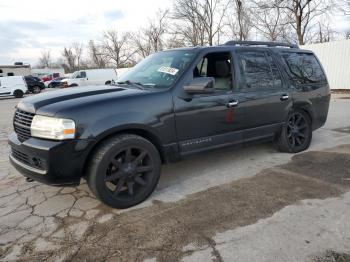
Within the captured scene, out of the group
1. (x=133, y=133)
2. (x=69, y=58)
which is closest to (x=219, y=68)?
(x=133, y=133)

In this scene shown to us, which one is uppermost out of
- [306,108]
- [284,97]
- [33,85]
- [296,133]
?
[33,85]

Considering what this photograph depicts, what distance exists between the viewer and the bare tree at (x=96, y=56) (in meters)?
66.8

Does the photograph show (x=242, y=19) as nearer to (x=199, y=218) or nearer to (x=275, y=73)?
(x=275, y=73)

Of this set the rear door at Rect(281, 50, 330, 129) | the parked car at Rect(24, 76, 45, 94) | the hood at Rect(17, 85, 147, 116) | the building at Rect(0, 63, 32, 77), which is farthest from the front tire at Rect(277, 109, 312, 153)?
the building at Rect(0, 63, 32, 77)

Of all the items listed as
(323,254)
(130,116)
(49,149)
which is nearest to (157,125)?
(130,116)

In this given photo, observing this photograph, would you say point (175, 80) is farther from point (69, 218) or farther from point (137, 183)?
point (69, 218)

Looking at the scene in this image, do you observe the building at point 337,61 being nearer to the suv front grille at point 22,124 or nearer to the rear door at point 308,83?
the rear door at point 308,83

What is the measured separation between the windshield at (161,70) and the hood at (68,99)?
1.24 ft

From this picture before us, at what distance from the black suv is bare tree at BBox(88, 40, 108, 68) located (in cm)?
6517

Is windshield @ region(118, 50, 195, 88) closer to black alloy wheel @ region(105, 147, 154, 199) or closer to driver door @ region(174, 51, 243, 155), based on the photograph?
driver door @ region(174, 51, 243, 155)

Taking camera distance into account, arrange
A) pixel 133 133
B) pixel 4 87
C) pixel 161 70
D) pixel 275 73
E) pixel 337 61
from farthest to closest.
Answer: pixel 4 87 < pixel 337 61 < pixel 275 73 < pixel 161 70 < pixel 133 133

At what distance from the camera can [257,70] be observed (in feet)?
15.2

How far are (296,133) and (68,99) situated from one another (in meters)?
3.90

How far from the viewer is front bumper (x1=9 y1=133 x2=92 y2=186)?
3.04 m
